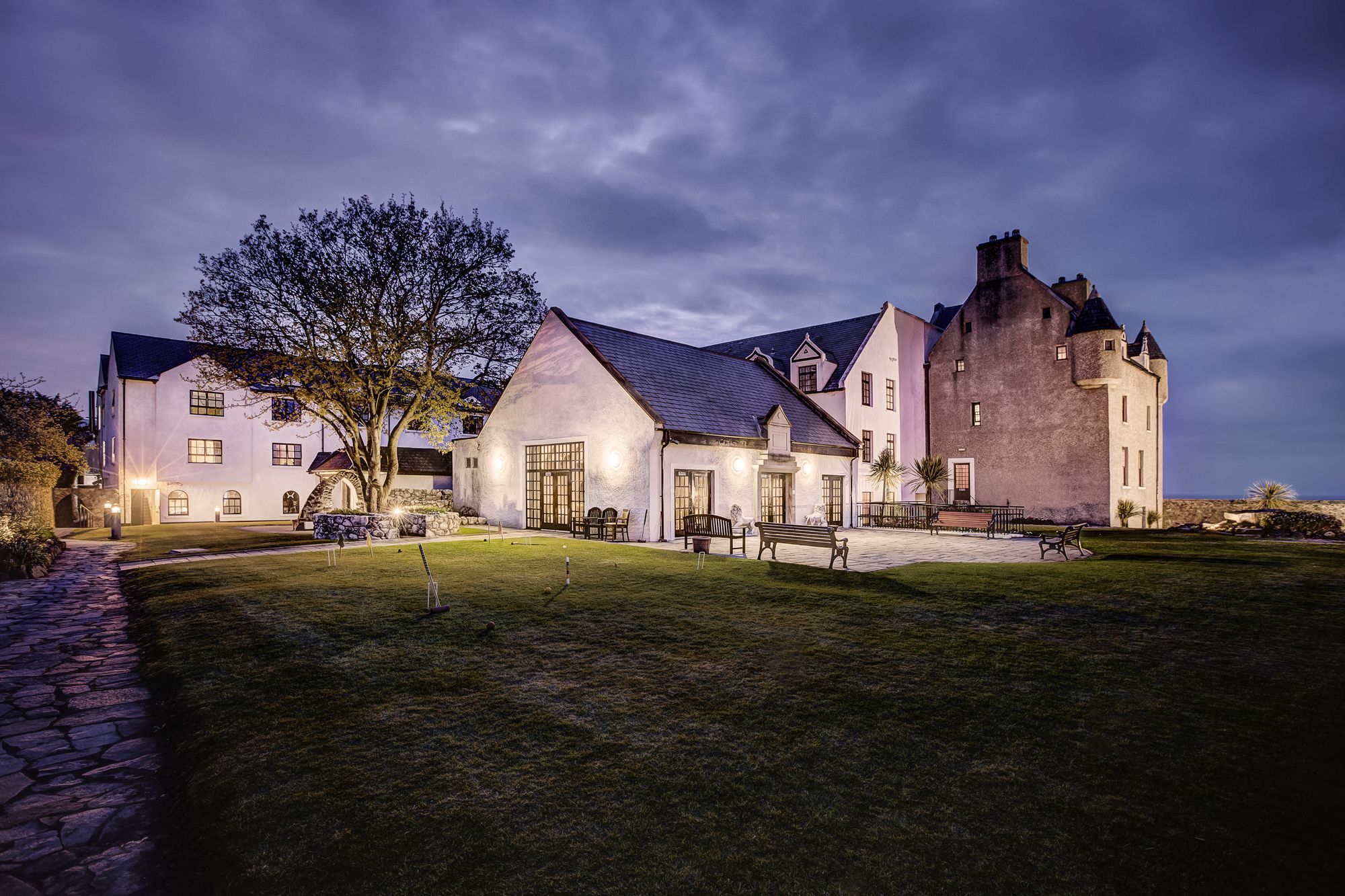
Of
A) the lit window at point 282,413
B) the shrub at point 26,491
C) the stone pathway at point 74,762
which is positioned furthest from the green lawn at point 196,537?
the stone pathway at point 74,762

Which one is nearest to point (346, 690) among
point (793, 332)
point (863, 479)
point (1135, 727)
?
point (1135, 727)

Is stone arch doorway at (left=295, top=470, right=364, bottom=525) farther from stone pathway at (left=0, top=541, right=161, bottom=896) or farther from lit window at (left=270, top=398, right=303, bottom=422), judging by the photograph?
stone pathway at (left=0, top=541, right=161, bottom=896)

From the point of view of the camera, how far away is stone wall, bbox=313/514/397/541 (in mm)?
22203

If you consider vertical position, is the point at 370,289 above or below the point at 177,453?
above

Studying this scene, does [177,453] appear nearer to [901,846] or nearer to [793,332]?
[793,332]

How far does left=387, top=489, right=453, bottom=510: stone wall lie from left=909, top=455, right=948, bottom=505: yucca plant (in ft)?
73.8

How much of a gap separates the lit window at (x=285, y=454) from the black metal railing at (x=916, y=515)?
3267cm

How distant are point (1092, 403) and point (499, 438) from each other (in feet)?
87.8

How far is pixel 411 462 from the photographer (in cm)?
3497

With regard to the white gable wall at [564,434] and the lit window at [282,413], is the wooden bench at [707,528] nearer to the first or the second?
the white gable wall at [564,434]

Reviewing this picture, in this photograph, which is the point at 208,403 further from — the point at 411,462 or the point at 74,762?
the point at 74,762

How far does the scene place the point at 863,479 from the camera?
30.0 meters

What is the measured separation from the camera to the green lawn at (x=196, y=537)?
1944cm

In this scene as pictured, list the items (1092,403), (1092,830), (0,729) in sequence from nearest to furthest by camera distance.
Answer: (1092,830) → (0,729) → (1092,403)
